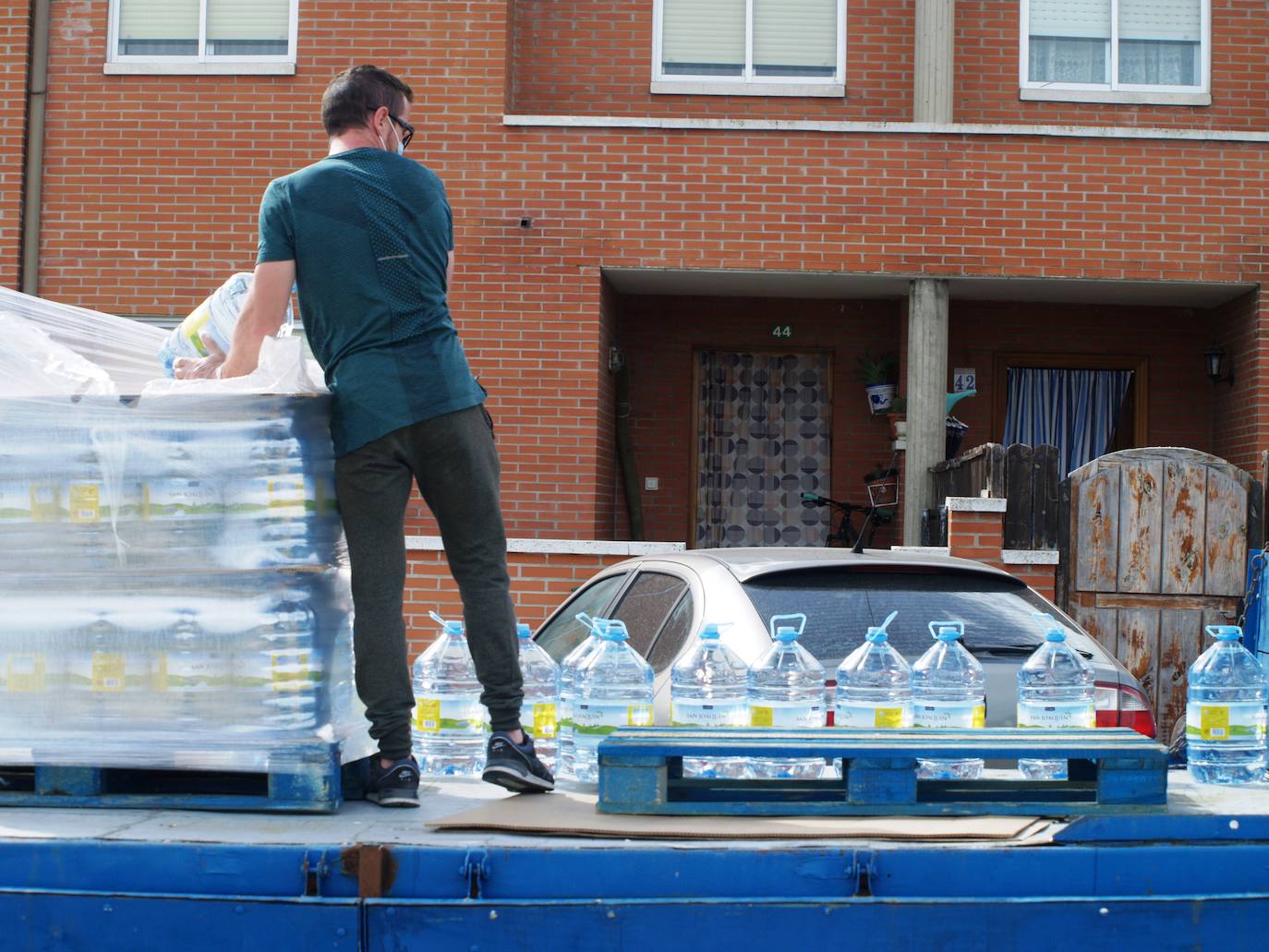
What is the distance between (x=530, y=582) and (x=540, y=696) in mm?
5088

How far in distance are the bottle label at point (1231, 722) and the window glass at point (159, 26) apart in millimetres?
10435

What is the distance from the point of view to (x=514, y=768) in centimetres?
363

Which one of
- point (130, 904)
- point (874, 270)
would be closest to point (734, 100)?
point (874, 270)

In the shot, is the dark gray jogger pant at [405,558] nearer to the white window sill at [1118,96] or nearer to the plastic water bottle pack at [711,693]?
the plastic water bottle pack at [711,693]

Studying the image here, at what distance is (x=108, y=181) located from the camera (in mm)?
11469

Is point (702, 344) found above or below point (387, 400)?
above

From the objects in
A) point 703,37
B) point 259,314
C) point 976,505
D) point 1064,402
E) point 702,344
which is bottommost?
point 976,505

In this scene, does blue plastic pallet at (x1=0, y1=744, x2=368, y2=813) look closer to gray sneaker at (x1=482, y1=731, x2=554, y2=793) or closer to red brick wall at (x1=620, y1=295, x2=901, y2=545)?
gray sneaker at (x1=482, y1=731, x2=554, y2=793)

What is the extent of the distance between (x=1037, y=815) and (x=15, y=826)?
2416 mm

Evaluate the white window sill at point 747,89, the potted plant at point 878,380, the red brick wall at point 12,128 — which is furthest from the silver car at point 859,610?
the red brick wall at point 12,128

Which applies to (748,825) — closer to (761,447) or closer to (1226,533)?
(1226,533)

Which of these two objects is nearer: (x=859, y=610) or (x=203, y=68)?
(x=859, y=610)

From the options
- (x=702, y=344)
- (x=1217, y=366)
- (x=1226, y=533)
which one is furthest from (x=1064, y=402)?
(x=1226, y=533)

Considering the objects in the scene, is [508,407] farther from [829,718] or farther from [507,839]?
[507,839]
